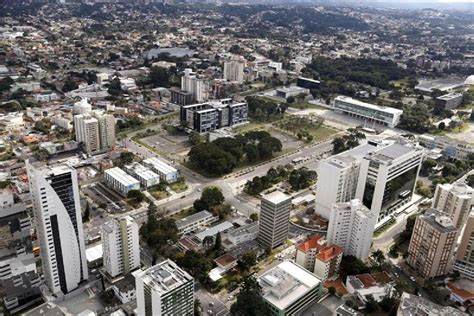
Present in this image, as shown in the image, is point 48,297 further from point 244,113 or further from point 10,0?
point 10,0

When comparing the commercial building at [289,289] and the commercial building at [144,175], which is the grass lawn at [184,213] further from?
the commercial building at [289,289]

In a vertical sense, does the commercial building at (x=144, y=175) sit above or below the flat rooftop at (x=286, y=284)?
below

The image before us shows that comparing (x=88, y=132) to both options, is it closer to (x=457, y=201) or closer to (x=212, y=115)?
(x=212, y=115)

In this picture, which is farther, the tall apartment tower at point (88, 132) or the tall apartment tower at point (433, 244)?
the tall apartment tower at point (88, 132)

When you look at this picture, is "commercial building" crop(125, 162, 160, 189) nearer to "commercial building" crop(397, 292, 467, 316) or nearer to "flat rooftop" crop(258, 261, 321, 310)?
"flat rooftop" crop(258, 261, 321, 310)

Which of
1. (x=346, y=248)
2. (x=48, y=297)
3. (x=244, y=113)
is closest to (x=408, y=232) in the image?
(x=346, y=248)

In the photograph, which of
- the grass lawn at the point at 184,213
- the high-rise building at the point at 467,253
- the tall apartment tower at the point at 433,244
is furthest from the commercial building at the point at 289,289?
the grass lawn at the point at 184,213

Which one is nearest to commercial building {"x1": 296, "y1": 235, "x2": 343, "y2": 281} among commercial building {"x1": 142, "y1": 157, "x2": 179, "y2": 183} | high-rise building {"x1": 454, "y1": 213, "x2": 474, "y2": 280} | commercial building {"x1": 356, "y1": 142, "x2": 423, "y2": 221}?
commercial building {"x1": 356, "y1": 142, "x2": 423, "y2": 221}
